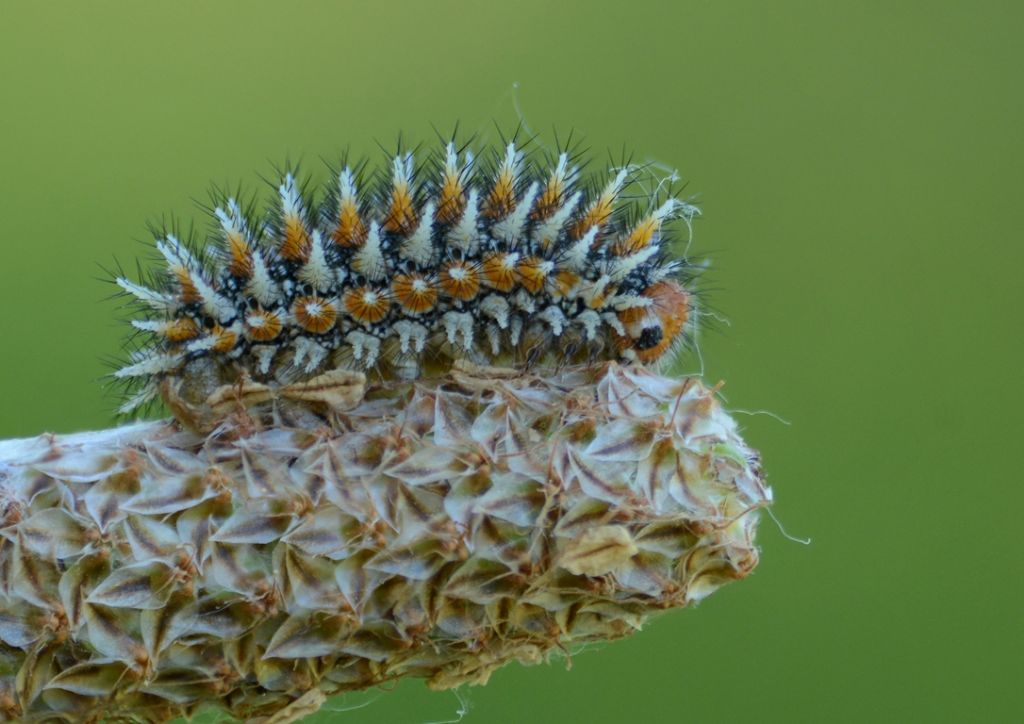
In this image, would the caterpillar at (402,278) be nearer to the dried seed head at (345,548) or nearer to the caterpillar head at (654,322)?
the caterpillar head at (654,322)

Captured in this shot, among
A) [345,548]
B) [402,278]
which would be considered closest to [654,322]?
[402,278]

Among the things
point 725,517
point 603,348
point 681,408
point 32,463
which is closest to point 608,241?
point 603,348

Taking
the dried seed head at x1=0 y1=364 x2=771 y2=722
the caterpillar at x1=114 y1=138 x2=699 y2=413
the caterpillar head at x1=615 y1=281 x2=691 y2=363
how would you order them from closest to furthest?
1. the dried seed head at x1=0 y1=364 x2=771 y2=722
2. the caterpillar at x1=114 y1=138 x2=699 y2=413
3. the caterpillar head at x1=615 y1=281 x2=691 y2=363

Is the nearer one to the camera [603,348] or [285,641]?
[285,641]

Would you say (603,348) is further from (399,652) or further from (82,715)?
(82,715)

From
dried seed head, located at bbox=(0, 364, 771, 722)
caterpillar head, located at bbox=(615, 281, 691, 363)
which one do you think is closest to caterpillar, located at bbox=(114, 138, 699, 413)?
caterpillar head, located at bbox=(615, 281, 691, 363)

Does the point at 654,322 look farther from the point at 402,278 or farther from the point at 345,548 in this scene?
the point at 345,548

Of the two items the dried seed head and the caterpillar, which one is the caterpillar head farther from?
the dried seed head

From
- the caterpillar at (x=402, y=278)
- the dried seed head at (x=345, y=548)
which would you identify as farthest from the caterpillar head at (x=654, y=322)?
the dried seed head at (x=345, y=548)
